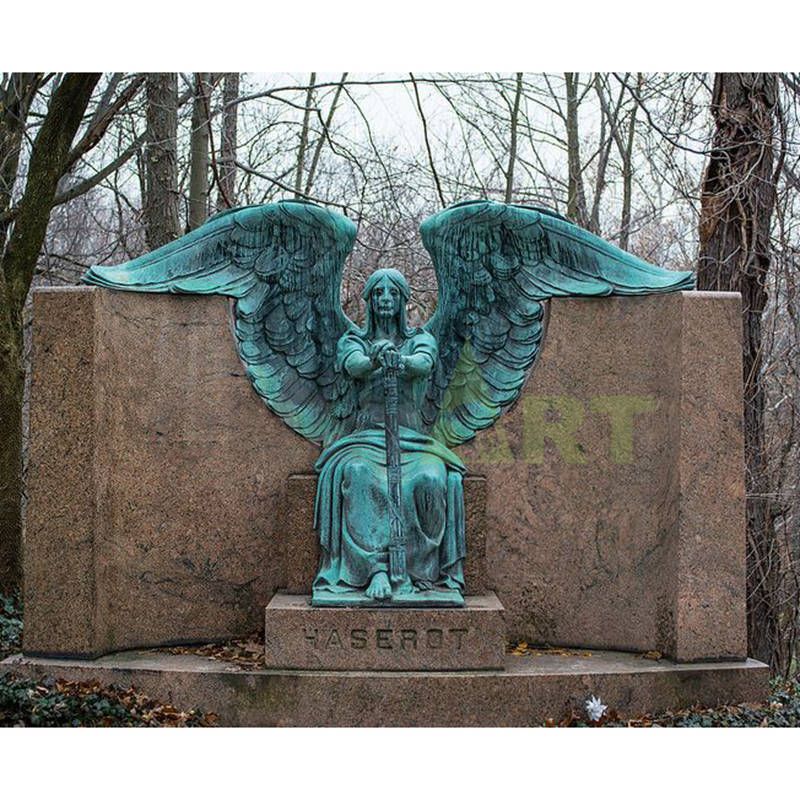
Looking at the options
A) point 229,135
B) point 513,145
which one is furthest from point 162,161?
point 513,145

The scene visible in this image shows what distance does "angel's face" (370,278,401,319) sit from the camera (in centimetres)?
732

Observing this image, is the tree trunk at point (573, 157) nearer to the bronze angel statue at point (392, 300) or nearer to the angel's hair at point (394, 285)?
the bronze angel statue at point (392, 300)

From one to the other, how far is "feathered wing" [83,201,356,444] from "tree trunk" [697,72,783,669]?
3701 millimetres

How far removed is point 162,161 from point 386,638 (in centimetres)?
746

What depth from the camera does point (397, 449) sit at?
7012 mm

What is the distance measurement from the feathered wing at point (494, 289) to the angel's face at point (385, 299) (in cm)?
34

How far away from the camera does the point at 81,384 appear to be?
693cm

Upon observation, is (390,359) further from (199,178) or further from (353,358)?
(199,178)

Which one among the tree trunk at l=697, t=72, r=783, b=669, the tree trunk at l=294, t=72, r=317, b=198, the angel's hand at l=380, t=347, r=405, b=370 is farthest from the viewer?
the tree trunk at l=294, t=72, r=317, b=198

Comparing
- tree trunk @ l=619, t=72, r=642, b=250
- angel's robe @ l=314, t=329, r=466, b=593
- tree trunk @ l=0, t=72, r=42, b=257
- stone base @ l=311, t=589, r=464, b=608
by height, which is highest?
tree trunk @ l=619, t=72, r=642, b=250

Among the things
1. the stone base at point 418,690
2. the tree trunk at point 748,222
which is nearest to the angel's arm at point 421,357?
the stone base at point 418,690

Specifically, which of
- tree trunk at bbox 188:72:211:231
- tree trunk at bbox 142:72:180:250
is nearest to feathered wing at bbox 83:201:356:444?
tree trunk at bbox 142:72:180:250

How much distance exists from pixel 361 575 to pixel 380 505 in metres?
0.41

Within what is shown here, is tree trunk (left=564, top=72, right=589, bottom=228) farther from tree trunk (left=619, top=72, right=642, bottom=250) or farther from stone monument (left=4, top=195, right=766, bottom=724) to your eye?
stone monument (left=4, top=195, right=766, bottom=724)
